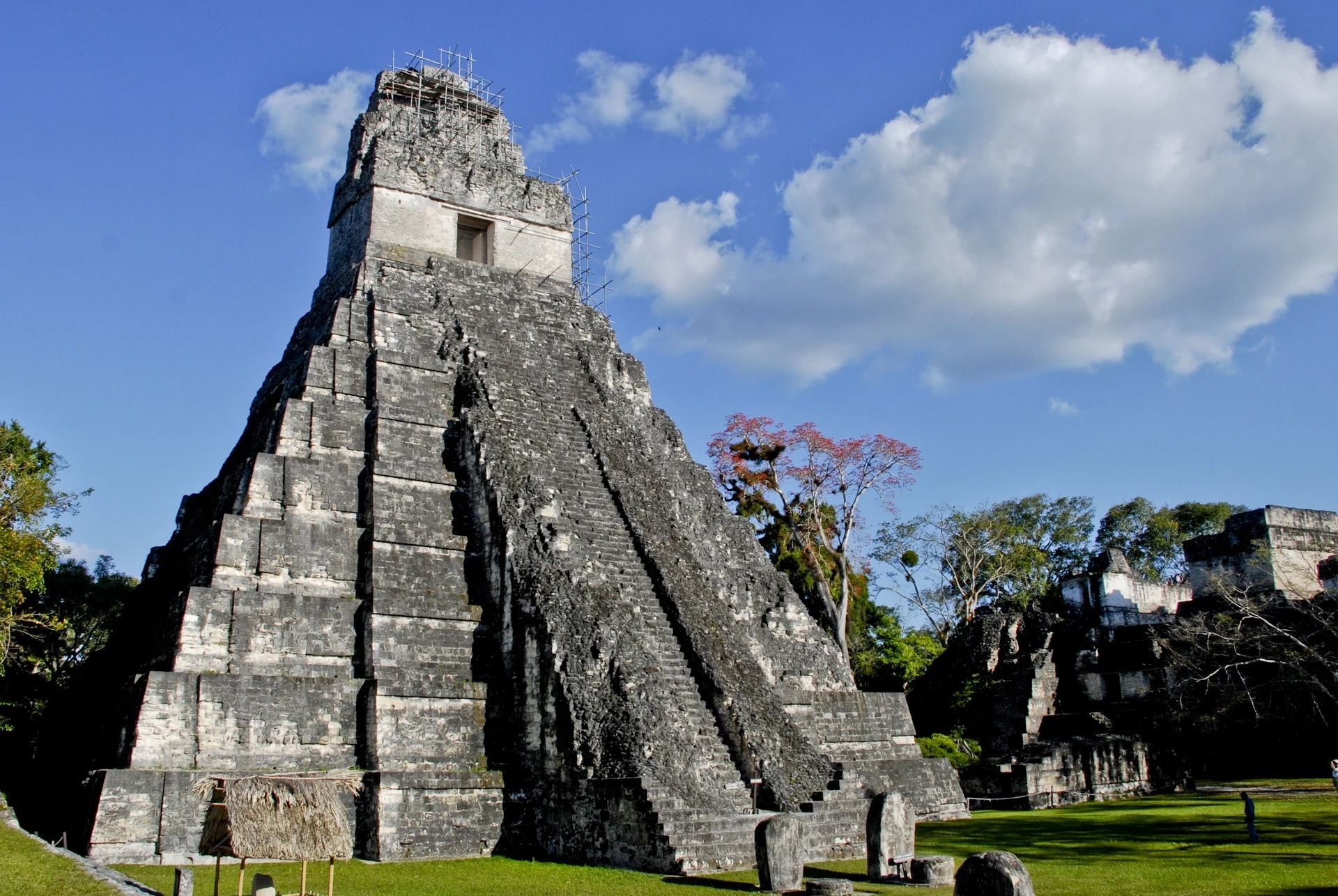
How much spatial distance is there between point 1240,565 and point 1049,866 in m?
17.7

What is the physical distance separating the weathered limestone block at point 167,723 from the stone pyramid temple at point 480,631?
3 cm

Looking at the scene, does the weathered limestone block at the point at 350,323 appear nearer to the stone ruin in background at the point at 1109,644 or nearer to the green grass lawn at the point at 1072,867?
the green grass lawn at the point at 1072,867

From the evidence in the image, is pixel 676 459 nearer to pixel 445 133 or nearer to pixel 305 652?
pixel 305 652

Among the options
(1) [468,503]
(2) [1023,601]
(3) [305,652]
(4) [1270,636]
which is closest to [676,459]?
(1) [468,503]

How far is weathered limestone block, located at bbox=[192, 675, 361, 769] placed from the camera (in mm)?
11602

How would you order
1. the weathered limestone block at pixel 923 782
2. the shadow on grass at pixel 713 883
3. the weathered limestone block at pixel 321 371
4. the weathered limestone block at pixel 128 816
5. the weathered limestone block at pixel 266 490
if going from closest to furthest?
1. the shadow on grass at pixel 713 883
2. the weathered limestone block at pixel 128 816
3. the weathered limestone block at pixel 266 490
4. the weathered limestone block at pixel 923 782
5. the weathered limestone block at pixel 321 371

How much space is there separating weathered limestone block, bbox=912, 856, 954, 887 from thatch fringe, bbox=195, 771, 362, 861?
15.6 feet

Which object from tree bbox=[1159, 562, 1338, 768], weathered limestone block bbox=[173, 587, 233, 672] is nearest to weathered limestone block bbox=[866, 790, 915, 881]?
weathered limestone block bbox=[173, 587, 233, 672]

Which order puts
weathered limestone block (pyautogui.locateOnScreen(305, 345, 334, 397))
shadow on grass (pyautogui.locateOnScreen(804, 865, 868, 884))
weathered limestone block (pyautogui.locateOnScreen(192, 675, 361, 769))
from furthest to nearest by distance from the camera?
1. weathered limestone block (pyautogui.locateOnScreen(305, 345, 334, 397))
2. weathered limestone block (pyautogui.locateOnScreen(192, 675, 361, 769))
3. shadow on grass (pyautogui.locateOnScreen(804, 865, 868, 884))

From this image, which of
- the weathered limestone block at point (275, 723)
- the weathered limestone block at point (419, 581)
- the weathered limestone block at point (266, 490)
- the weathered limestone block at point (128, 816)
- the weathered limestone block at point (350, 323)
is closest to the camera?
the weathered limestone block at point (128, 816)

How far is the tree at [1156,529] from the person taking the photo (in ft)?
129

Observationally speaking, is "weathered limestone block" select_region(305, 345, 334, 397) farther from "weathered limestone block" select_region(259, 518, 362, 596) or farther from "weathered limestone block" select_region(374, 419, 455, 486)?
"weathered limestone block" select_region(259, 518, 362, 596)

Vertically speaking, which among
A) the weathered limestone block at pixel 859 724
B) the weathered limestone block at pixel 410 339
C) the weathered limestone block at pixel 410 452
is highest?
the weathered limestone block at pixel 410 339

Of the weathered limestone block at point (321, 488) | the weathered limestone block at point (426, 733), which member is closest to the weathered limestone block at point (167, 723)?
the weathered limestone block at point (426, 733)
